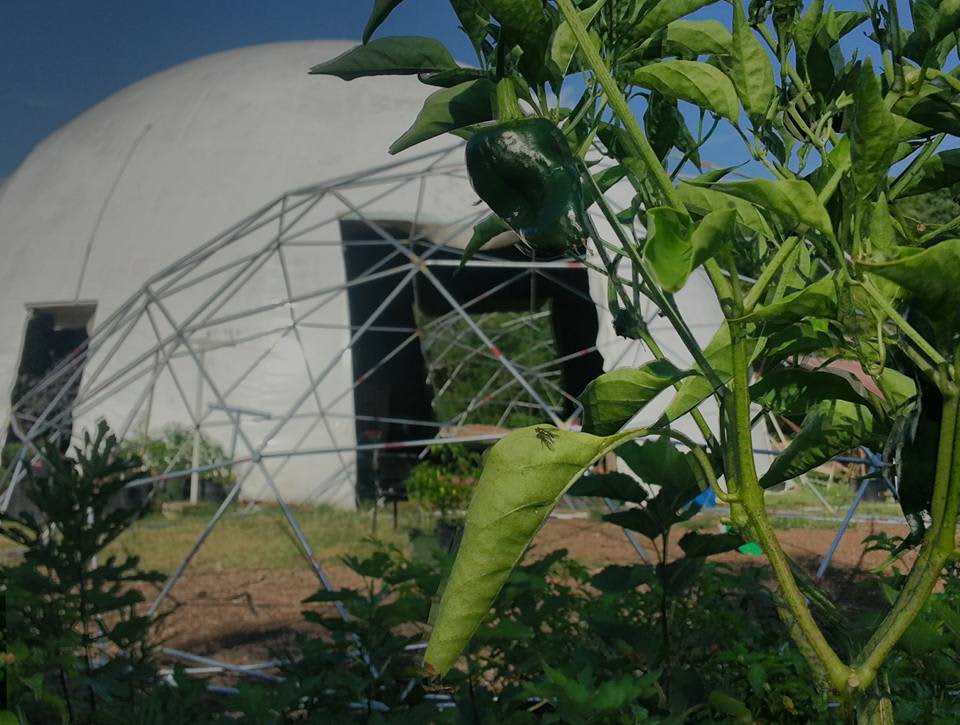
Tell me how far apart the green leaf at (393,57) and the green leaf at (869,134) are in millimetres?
315

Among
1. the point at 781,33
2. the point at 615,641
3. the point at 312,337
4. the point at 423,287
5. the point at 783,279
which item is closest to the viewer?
the point at 783,279

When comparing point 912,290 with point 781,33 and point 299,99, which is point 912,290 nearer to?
point 781,33

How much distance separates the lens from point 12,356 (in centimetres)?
1195

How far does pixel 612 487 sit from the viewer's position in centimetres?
128

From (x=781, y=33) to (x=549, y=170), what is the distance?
0.41m

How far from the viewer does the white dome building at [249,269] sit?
10.7 metres

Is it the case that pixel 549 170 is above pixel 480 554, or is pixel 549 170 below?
above

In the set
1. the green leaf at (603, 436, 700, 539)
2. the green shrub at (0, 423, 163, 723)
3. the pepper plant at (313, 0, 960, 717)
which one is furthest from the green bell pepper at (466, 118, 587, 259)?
the green shrub at (0, 423, 163, 723)

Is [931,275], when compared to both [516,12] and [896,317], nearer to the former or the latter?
[896,317]

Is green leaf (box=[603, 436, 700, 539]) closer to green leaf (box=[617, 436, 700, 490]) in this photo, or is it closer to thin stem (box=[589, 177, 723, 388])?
green leaf (box=[617, 436, 700, 490])

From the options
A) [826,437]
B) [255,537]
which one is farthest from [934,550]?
[255,537]

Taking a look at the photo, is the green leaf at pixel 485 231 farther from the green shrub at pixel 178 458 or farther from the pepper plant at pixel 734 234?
the green shrub at pixel 178 458

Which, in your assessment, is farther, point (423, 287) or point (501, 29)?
point (423, 287)

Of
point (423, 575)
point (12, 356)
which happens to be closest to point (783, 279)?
point (423, 575)
